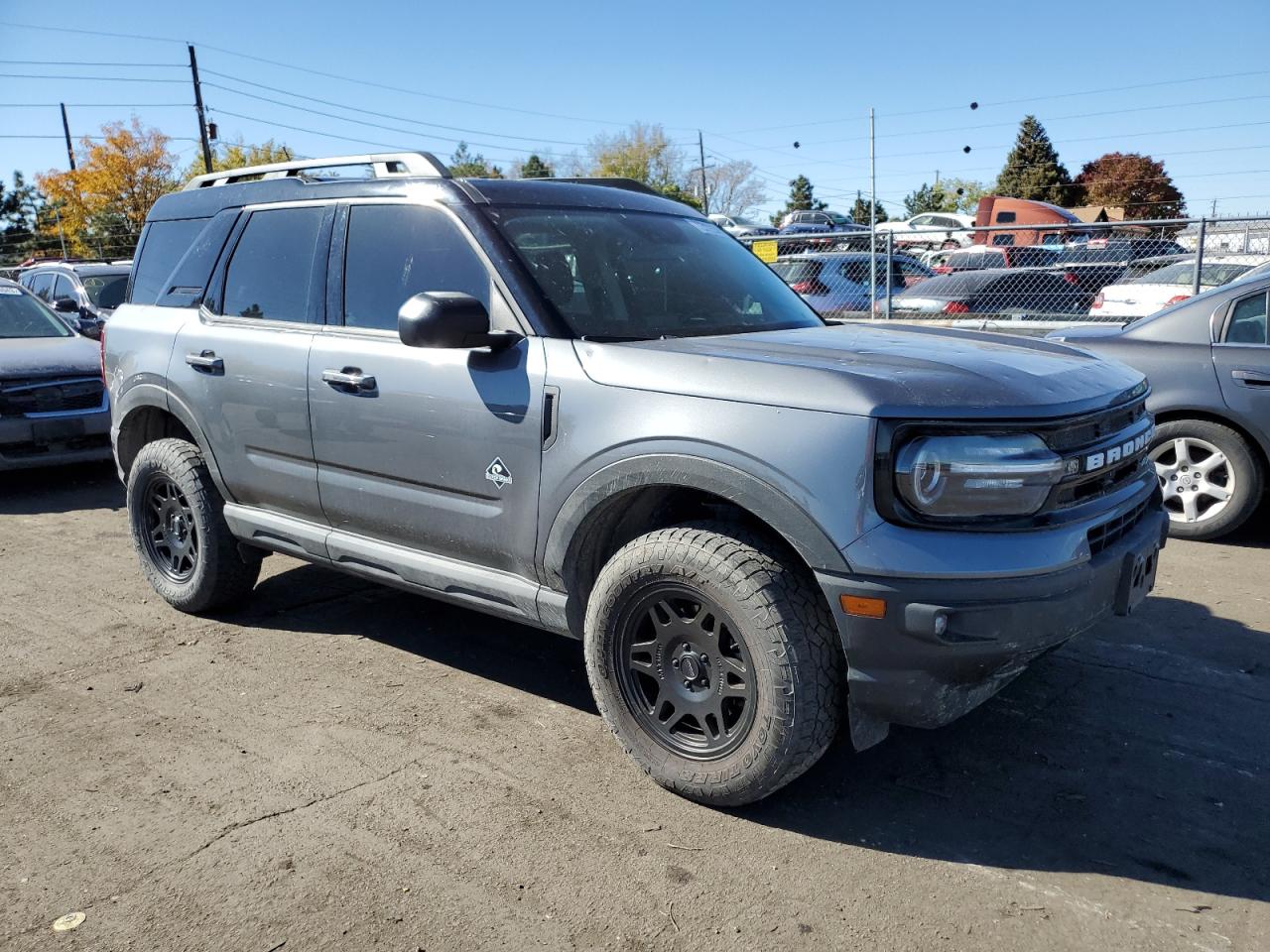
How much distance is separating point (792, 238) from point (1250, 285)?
641 cm

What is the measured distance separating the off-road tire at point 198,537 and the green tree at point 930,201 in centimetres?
6581

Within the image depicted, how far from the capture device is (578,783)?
130 inches

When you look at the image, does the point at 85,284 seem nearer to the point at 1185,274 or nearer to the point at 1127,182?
the point at 1185,274

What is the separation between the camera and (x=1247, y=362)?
228 inches

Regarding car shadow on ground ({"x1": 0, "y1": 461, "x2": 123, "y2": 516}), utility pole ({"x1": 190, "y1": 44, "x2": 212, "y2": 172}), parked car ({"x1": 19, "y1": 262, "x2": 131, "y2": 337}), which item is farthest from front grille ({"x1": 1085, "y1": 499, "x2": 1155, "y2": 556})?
utility pole ({"x1": 190, "y1": 44, "x2": 212, "y2": 172})

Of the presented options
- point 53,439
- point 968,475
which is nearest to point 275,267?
point 968,475

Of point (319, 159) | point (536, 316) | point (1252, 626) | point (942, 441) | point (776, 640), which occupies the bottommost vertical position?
point (1252, 626)

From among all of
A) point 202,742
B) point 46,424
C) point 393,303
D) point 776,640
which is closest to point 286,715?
point 202,742

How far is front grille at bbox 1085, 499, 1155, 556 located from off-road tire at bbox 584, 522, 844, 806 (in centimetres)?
79

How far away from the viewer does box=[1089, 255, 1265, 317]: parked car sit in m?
10.7

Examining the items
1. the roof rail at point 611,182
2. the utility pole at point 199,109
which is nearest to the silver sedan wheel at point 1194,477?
the roof rail at point 611,182

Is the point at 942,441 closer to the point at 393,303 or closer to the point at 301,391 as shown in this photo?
the point at 393,303

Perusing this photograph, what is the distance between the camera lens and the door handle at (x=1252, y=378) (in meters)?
5.71

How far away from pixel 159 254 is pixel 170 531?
140cm
